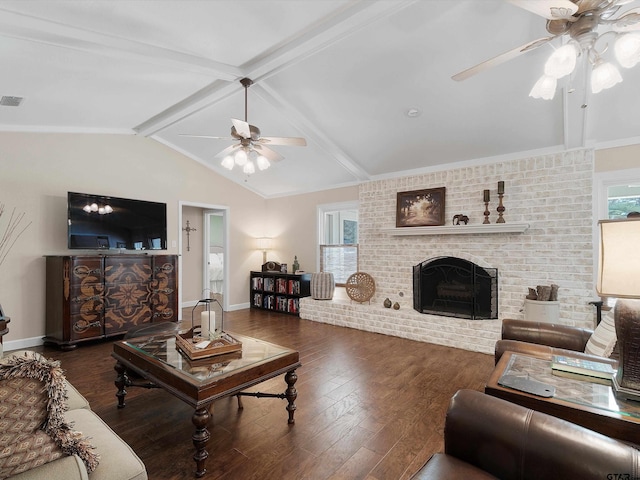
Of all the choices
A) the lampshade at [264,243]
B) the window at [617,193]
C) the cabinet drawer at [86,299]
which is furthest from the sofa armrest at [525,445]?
the lampshade at [264,243]

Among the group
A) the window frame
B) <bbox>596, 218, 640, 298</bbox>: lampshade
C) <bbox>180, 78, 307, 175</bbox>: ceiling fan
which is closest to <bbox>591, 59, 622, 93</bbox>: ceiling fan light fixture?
<bbox>596, 218, 640, 298</bbox>: lampshade

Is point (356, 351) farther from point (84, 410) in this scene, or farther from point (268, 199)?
point (268, 199)

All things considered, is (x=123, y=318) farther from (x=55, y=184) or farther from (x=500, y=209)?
(x=500, y=209)

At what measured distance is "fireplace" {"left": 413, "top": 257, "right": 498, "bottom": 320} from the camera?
4.20 metres

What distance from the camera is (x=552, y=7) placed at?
1.52 meters

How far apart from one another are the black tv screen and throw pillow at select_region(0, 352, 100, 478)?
12.9ft

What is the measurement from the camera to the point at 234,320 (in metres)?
5.45

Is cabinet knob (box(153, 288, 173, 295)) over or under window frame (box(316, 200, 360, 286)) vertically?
under

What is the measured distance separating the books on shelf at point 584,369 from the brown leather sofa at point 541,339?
22 cm

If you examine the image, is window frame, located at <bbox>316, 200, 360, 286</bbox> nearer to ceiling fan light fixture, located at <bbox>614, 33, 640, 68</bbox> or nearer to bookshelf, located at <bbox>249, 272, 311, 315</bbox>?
bookshelf, located at <bbox>249, 272, 311, 315</bbox>

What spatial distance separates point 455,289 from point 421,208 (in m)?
1.29

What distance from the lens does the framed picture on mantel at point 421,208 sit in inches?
182

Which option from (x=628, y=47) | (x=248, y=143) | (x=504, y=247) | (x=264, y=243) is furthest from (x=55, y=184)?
(x=504, y=247)

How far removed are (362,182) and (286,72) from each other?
2579mm
